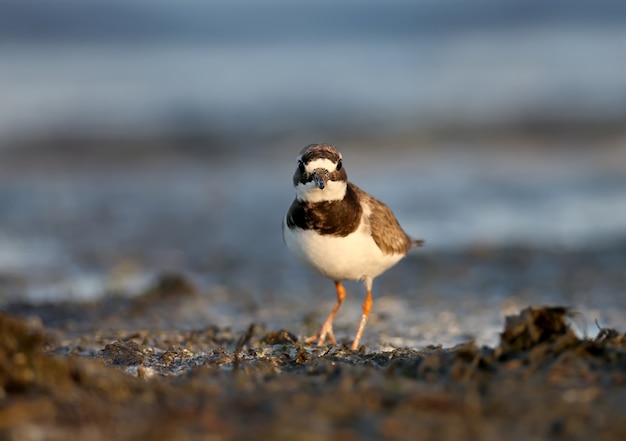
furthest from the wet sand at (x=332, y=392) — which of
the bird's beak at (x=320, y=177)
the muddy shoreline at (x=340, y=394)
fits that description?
the bird's beak at (x=320, y=177)

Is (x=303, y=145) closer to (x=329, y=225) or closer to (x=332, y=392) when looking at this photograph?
(x=329, y=225)

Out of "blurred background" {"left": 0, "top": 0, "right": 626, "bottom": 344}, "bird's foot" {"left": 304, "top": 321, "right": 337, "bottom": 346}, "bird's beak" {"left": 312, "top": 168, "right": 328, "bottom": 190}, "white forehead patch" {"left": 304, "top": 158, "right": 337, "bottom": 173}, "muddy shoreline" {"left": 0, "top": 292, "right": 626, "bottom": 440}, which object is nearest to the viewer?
"muddy shoreline" {"left": 0, "top": 292, "right": 626, "bottom": 440}

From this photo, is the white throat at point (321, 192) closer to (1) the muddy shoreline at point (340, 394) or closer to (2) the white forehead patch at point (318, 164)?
(2) the white forehead patch at point (318, 164)

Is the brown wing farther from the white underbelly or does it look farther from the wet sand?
the wet sand

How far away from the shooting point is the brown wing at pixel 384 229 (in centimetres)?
533

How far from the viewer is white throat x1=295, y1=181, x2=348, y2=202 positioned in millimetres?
5016

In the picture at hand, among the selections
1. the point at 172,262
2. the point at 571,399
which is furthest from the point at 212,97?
the point at 571,399

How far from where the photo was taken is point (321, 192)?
5027 mm

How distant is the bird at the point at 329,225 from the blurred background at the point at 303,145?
88 cm

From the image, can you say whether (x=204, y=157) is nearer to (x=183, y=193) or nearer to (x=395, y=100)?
(x=183, y=193)

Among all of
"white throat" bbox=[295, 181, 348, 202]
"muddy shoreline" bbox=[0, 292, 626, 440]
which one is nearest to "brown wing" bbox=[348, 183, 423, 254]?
"white throat" bbox=[295, 181, 348, 202]

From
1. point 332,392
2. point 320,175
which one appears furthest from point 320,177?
point 332,392

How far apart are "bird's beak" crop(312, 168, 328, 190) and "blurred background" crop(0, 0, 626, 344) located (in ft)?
4.79

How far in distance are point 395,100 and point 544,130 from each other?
3144 millimetres
